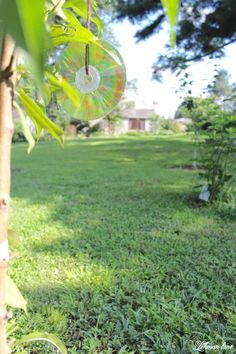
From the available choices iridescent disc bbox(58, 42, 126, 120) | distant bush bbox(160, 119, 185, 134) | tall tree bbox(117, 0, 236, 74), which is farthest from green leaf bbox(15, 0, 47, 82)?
distant bush bbox(160, 119, 185, 134)

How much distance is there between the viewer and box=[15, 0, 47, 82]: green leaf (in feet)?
0.58

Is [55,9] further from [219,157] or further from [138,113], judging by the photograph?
[138,113]

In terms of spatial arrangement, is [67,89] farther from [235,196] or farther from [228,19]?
[228,19]

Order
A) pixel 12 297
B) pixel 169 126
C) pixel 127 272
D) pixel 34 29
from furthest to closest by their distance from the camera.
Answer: pixel 169 126 → pixel 127 272 → pixel 12 297 → pixel 34 29

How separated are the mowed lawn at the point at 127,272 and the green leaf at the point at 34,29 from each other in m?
0.97

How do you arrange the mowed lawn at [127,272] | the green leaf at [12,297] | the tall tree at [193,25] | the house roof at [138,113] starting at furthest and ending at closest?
the house roof at [138,113], the tall tree at [193,25], the mowed lawn at [127,272], the green leaf at [12,297]

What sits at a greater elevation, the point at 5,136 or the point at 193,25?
the point at 193,25

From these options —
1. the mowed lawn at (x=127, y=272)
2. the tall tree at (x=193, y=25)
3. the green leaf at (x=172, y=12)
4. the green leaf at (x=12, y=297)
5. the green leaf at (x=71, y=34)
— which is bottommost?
the mowed lawn at (x=127, y=272)

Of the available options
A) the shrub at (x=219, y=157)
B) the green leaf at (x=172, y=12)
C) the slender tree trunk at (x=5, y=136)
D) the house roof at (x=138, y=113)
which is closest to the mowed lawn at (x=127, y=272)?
the shrub at (x=219, y=157)

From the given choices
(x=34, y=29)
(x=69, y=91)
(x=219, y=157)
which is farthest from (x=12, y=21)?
(x=219, y=157)

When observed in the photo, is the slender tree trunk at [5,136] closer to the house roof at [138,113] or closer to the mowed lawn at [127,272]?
the mowed lawn at [127,272]

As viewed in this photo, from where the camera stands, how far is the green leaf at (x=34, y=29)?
18 cm

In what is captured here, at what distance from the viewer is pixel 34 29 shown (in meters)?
0.18

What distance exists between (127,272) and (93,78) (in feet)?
3.41
